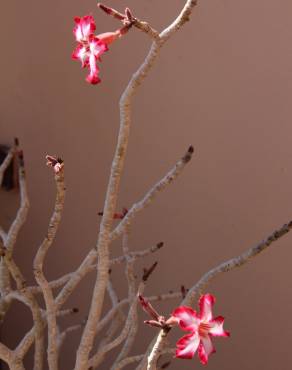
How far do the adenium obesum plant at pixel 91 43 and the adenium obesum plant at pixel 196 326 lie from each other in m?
0.31

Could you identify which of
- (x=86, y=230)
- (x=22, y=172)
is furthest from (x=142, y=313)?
(x=22, y=172)

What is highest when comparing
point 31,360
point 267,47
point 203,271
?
point 267,47

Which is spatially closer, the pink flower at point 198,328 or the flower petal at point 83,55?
the pink flower at point 198,328

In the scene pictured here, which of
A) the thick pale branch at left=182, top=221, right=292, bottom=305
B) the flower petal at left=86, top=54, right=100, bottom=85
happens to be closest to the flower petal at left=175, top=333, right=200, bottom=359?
the thick pale branch at left=182, top=221, right=292, bottom=305

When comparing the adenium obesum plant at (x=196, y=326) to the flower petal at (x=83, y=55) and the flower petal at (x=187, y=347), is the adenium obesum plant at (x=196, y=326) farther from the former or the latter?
the flower petal at (x=83, y=55)

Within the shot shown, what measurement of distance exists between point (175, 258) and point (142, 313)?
0.52 ft

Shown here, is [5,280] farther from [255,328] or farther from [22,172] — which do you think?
[255,328]

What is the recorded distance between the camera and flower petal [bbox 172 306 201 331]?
2.53 ft

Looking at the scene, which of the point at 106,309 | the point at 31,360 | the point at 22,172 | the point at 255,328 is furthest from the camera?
the point at 31,360

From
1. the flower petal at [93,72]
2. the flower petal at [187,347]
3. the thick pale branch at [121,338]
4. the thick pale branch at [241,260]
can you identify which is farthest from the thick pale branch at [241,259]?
the flower petal at [93,72]

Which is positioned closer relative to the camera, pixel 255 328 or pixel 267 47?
pixel 267 47

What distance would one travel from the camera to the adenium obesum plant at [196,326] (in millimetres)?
768

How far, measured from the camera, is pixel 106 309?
1.67 metres

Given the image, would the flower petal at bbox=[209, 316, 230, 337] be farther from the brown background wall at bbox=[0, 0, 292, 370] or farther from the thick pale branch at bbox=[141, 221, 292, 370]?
the brown background wall at bbox=[0, 0, 292, 370]
